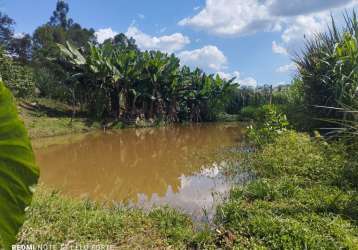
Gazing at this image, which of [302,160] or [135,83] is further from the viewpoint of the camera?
[135,83]

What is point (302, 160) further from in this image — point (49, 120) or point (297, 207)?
point (49, 120)

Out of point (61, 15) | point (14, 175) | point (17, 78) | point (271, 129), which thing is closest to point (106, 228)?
point (14, 175)

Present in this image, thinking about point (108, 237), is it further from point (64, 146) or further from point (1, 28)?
point (1, 28)

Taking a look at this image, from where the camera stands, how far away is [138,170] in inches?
268

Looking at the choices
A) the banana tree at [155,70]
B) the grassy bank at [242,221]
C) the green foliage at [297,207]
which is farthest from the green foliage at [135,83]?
the grassy bank at [242,221]

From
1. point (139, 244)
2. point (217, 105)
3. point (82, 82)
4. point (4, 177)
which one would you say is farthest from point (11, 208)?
point (217, 105)

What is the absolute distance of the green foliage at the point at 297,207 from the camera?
2.79m

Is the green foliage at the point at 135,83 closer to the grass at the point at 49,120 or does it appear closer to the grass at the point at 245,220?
the grass at the point at 49,120

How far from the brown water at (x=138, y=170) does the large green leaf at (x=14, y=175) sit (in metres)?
3.26

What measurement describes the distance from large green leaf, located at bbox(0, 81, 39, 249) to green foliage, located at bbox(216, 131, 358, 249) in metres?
2.27

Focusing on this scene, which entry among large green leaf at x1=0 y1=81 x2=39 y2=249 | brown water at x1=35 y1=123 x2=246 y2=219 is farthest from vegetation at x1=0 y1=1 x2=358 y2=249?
brown water at x1=35 y1=123 x2=246 y2=219

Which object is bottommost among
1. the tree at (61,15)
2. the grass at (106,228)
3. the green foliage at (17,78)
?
the grass at (106,228)

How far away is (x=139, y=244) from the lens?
287 cm

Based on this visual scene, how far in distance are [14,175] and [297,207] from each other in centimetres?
322
